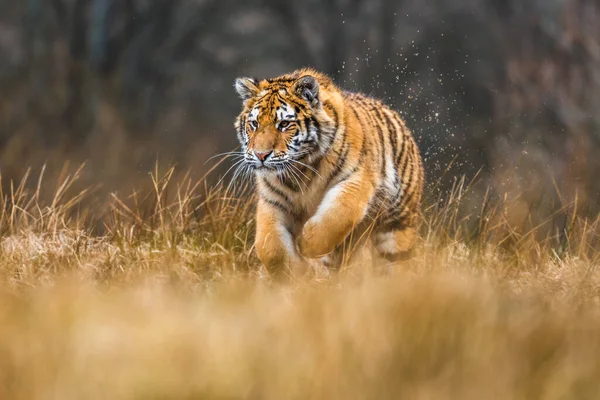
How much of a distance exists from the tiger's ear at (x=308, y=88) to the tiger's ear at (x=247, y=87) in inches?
9.7

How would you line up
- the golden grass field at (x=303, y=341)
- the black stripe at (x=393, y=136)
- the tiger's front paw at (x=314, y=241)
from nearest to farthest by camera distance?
the golden grass field at (x=303, y=341) < the tiger's front paw at (x=314, y=241) < the black stripe at (x=393, y=136)

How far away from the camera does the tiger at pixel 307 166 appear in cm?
418

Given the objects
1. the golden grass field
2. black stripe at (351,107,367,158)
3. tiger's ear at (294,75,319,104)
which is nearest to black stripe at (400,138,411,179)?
black stripe at (351,107,367,158)

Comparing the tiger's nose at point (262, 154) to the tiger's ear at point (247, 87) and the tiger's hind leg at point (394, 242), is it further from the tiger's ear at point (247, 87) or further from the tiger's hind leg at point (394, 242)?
the tiger's hind leg at point (394, 242)

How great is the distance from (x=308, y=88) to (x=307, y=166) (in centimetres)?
40

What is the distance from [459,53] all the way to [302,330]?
14.3 ft

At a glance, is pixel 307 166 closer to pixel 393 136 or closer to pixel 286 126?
pixel 286 126

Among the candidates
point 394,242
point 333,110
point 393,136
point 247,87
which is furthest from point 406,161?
point 247,87

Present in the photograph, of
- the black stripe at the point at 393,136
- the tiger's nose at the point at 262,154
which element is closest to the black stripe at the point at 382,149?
the black stripe at the point at 393,136

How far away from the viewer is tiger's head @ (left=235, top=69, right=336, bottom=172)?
13.8 ft

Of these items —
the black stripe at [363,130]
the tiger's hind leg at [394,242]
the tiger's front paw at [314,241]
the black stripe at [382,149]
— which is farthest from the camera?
the tiger's hind leg at [394,242]

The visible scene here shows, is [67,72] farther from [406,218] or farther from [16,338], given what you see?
[16,338]

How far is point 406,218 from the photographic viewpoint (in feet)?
15.6

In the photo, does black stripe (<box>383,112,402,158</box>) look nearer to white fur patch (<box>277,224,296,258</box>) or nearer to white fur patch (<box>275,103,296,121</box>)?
white fur patch (<box>275,103,296,121</box>)
